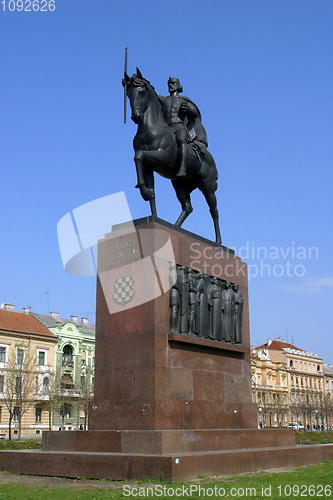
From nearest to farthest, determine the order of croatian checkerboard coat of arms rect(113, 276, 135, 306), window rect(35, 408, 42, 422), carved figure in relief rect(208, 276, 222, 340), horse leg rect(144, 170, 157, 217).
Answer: croatian checkerboard coat of arms rect(113, 276, 135, 306) < horse leg rect(144, 170, 157, 217) < carved figure in relief rect(208, 276, 222, 340) < window rect(35, 408, 42, 422)

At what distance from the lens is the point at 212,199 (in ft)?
55.6

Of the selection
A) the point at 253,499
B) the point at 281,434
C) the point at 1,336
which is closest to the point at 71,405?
the point at 1,336

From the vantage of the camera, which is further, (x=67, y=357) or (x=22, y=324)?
(x=67, y=357)

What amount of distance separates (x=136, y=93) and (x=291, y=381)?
85.9 m

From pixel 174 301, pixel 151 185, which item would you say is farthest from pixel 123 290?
pixel 151 185

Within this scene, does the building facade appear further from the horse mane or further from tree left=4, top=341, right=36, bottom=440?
the horse mane

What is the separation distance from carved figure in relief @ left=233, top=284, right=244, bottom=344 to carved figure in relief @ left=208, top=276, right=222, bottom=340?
96cm

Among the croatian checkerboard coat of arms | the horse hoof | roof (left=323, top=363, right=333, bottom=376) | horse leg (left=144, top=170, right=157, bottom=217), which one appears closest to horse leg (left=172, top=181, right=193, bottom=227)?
horse leg (left=144, top=170, right=157, bottom=217)

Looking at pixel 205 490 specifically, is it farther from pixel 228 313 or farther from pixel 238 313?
pixel 238 313

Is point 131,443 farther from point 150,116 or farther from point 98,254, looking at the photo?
point 150,116

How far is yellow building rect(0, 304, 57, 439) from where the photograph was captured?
152ft

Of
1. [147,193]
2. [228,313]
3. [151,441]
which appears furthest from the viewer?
[228,313]

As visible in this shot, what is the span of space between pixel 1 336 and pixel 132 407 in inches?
1677

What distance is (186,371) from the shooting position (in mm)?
12977
